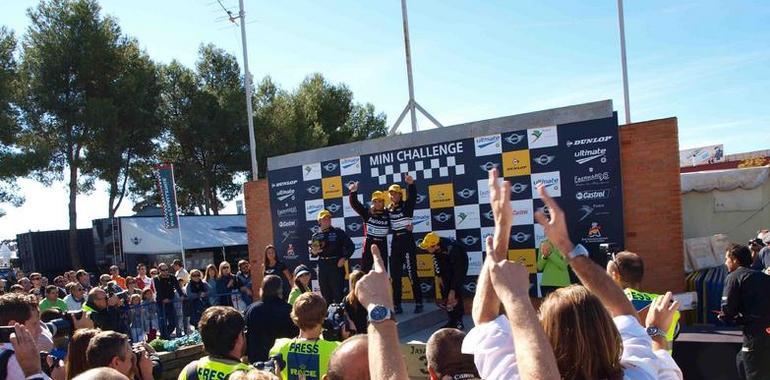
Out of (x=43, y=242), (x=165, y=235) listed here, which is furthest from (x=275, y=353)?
(x=43, y=242)

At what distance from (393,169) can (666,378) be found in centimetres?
751

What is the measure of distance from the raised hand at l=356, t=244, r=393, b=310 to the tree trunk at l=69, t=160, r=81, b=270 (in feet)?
72.6

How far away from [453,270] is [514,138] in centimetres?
235

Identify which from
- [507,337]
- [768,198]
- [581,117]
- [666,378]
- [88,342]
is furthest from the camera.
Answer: [768,198]

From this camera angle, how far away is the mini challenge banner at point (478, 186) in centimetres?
754

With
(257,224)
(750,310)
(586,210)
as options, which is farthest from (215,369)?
(257,224)

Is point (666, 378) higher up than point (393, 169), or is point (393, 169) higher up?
point (393, 169)

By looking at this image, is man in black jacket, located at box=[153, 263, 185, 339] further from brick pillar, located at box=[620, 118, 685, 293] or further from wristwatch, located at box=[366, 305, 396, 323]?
wristwatch, located at box=[366, 305, 396, 323]

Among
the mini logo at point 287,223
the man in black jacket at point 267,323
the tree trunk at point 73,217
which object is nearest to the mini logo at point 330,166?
the mini logo at point 287,223

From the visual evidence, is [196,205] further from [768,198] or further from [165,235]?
[768,198]

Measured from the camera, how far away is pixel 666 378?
189 centimetres

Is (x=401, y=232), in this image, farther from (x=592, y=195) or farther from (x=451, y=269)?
(x=592, y=195)

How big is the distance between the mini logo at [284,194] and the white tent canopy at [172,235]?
26.8 ft

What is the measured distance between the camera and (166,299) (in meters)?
9.27
